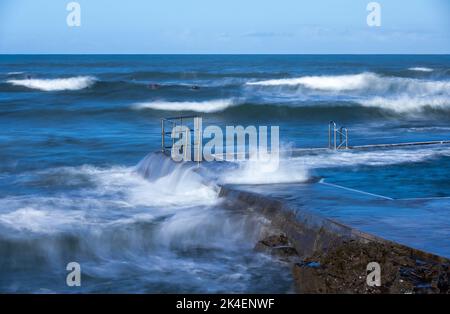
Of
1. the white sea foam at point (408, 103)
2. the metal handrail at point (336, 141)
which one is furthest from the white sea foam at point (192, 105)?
the metal handrail at point (336, 141)

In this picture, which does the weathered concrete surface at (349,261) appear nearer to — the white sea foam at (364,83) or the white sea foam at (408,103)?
the white sea foam at (408,103)

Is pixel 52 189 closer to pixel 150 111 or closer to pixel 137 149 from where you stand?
pixel 137 149

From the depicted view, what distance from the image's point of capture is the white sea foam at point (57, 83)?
171 ft

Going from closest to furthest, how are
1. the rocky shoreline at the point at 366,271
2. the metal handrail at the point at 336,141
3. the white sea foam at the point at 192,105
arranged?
the rocky shoreline at the point at 366,271 < the metal handrail at the point at 336,141 < the white sea foam at the point at 192,105

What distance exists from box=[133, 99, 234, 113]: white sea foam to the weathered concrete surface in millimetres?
28587

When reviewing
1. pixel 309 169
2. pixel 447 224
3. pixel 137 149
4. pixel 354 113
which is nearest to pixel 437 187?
pixel 309 169

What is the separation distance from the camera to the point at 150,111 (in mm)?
35719

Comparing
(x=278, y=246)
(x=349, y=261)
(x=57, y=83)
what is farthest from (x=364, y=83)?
(x=349, y=261)

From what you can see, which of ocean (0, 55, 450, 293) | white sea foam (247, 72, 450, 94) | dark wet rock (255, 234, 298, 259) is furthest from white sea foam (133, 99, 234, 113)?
dark wet rock (255, 234, 298, 259)

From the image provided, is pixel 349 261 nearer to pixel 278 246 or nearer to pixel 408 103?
pixel 278 246

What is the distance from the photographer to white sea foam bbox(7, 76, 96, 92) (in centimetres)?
5203

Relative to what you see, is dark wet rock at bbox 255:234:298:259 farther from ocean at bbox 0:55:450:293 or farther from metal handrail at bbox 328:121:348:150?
metal handrail at bbox 328:121:348:150

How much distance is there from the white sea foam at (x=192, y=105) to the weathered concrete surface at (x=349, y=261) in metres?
28.6

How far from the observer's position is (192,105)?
3888 centimetres
